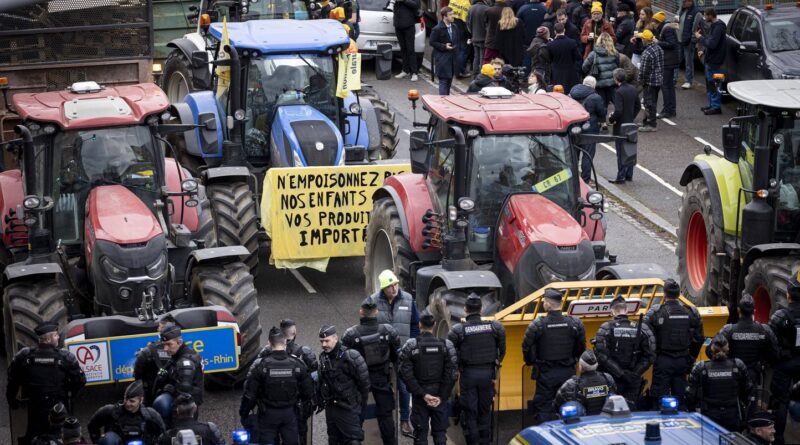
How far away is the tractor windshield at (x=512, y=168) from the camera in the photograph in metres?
13.8

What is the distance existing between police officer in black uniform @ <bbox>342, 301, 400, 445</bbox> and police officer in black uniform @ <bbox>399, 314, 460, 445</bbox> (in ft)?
0.53

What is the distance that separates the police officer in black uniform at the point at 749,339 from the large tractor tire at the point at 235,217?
5.82m

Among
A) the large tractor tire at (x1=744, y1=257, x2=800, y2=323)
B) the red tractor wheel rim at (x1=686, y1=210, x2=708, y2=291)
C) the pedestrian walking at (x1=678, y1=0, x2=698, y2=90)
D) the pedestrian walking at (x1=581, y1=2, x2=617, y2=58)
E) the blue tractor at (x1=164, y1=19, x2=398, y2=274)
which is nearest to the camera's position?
the large tractor tire at (x1=744, y1=257, x2=800, y2=323)

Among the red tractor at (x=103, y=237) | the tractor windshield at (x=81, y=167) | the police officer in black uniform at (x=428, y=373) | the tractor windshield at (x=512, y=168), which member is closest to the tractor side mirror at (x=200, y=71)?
the red tractor at (x=103, y=237)

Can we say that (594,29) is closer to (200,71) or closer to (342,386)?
(200,71)

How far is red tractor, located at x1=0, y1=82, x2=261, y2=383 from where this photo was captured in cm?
1302

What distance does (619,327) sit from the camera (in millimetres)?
12211

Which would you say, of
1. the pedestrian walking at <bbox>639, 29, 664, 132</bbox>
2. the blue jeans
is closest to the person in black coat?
the pedestrian walking at <bbox>639, 29, 664, 132</bbox>

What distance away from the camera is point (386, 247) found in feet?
50.8

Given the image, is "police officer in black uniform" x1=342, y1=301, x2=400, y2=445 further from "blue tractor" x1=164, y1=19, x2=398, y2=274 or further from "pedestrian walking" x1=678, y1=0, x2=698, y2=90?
"pedestrian walking" x1=678, y1=0, x2=698, y2=90

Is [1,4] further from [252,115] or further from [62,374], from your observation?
[252,115]

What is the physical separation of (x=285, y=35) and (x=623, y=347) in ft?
22.9

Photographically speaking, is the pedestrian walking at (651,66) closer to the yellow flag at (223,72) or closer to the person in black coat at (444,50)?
the person in black coat at (444,50)

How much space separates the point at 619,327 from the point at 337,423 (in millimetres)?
2407
